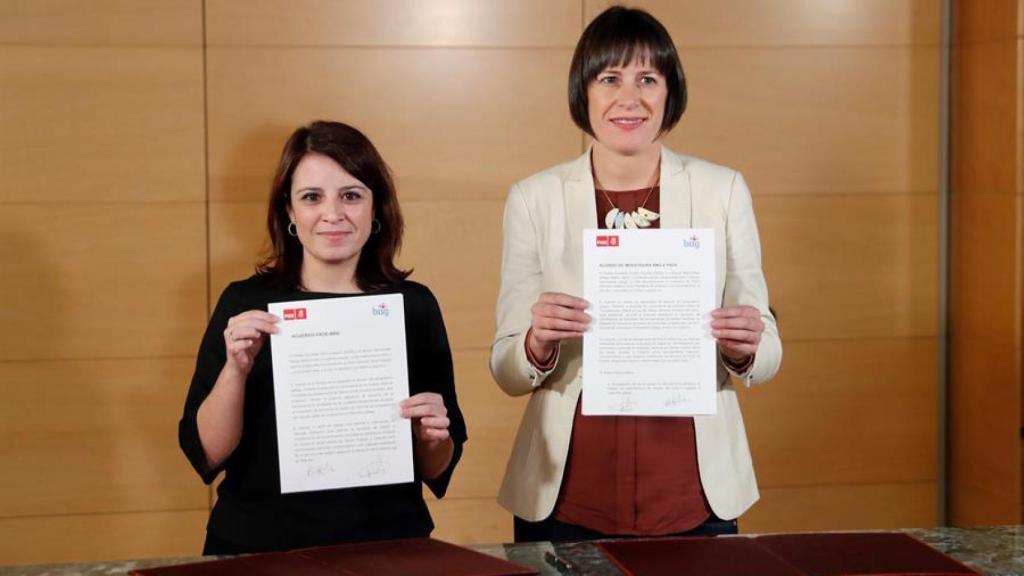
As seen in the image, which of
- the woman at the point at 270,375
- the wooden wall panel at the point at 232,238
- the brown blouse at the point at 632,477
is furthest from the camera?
the wooden wall panel at the point at 232,238

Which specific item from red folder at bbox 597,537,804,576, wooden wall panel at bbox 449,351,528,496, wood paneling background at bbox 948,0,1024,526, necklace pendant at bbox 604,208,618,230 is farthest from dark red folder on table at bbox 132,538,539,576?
wood paneling background at bbox 948,0,1024,526

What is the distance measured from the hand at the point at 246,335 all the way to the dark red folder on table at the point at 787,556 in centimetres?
64

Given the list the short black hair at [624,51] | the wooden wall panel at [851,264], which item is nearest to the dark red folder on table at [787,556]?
the short black hair at [624,51]

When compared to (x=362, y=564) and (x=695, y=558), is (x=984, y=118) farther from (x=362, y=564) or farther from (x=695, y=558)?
(x=362, y=564)

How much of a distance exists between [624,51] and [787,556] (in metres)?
→ 1.00

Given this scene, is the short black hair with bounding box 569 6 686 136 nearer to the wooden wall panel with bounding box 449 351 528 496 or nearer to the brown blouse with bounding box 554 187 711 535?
the brown blouse with bounding box 554 187 711 535

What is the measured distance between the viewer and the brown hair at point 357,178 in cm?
235

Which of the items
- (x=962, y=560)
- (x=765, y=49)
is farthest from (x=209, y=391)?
(x=765, y=49)

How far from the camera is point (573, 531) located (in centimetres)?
238

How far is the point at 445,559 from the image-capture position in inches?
73.0

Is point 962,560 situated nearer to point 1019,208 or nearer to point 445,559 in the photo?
point 445,559

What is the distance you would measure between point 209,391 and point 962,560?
1.29m

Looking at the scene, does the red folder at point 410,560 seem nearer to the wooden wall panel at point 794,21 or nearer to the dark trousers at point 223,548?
the dark trousers at point 223,548

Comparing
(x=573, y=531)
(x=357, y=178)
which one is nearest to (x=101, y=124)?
(x=357, y=178)
